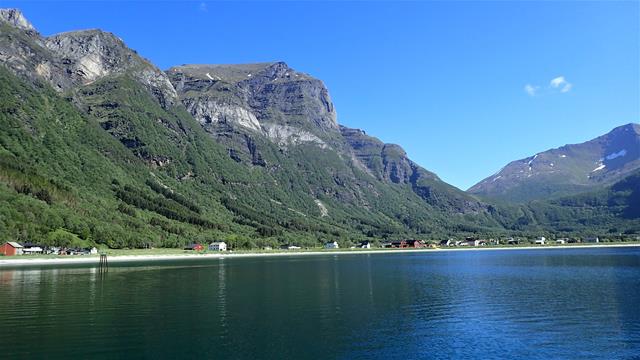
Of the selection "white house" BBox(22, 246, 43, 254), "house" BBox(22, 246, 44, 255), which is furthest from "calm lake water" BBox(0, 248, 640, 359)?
"white house" BBox(22, 246, 43, 254)

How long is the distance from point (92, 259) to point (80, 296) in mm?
129692

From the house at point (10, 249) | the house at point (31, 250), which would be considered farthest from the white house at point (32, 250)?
the house at point (10, 249)

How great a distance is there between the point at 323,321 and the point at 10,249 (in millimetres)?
180583

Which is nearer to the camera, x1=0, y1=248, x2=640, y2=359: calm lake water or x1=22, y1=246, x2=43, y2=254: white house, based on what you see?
x1=0, y1=248, x2=640, y2=359: calm lake water

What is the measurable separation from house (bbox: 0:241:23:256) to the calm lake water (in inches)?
4664

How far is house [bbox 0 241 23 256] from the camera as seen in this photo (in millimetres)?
185125

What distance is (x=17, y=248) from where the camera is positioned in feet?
622

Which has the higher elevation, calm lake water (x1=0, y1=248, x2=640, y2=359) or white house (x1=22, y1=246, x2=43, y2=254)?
white house (x1=22, y1=246, x2=43, y2=254)

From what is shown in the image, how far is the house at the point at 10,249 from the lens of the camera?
185m

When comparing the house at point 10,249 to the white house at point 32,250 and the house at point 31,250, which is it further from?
the white house at point 32,250

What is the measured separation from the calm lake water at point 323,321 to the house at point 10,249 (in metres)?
118

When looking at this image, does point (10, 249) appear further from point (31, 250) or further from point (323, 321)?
point (323, 321)

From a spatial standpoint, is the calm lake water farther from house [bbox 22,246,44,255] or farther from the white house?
the white house

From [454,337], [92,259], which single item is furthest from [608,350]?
[92,259]
